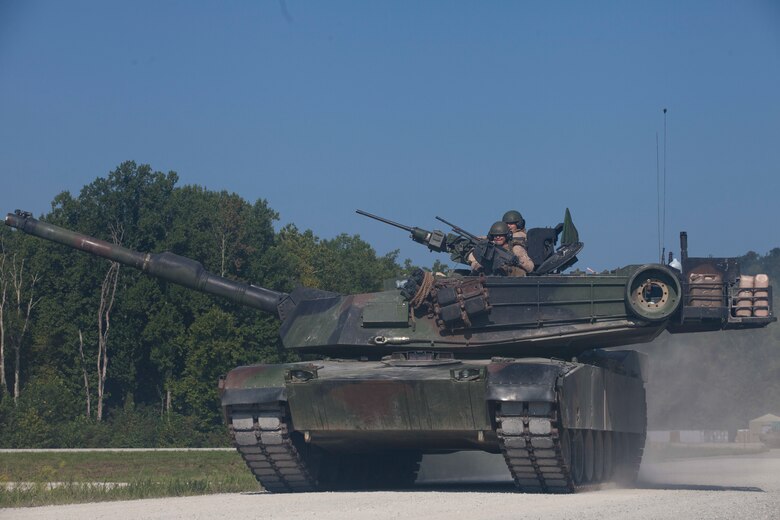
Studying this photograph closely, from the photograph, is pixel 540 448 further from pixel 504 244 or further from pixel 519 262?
pixel 504 244

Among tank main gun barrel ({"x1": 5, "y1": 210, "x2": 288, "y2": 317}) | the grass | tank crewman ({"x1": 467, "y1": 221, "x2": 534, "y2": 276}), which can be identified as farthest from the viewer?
tank main gun barrel ({"x1": 5, "y1": 210, "x2": 288, "y2": 317})

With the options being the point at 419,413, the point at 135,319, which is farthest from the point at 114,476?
the point at 135,319

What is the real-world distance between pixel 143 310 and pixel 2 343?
6973 millimetres

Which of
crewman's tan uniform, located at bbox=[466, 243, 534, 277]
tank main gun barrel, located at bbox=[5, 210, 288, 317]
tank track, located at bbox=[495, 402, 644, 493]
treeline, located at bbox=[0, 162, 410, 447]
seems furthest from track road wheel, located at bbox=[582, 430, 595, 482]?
treeline, located at bbox=[0, 162, 410, 447]

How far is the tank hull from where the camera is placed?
1577 centimetres

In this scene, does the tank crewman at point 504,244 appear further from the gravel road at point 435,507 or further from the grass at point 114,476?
the grass at point 114,476

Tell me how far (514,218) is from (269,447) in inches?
206

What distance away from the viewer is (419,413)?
16.3 metres

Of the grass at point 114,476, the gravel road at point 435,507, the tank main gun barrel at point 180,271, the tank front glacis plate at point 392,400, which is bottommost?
the grass at point 114,476

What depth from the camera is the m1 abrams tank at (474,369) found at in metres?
16.0

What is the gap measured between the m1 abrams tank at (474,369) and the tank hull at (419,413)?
0.07ft

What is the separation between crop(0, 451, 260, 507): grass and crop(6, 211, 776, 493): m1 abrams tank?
167 cm

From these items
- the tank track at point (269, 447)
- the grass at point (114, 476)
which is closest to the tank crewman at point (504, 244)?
the tank track at point (269, 447)

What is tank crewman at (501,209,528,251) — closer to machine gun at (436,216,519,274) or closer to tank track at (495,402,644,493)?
machine gun at (436,216,519,274)
